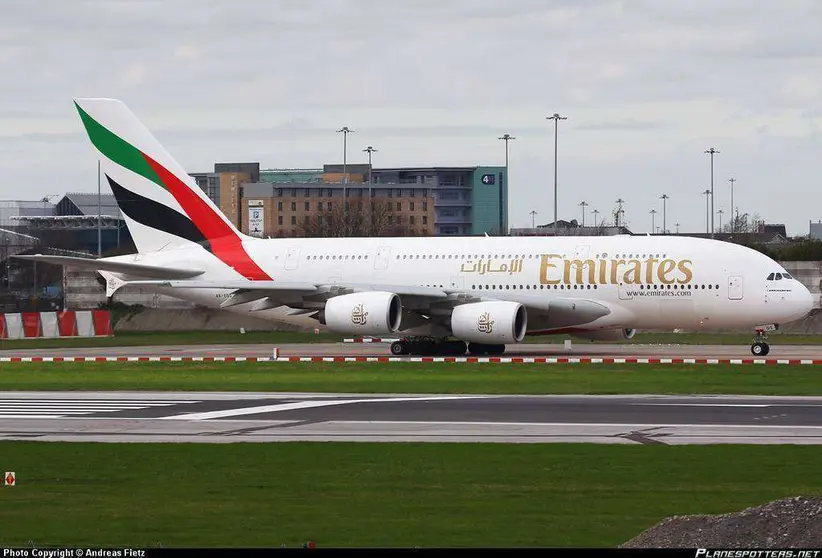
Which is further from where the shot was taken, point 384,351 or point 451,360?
point 384,351

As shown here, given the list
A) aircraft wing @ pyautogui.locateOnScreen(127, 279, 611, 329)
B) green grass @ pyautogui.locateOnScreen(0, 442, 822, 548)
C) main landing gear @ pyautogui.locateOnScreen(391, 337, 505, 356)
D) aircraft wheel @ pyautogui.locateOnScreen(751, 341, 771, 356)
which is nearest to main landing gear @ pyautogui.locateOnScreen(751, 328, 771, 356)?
aircraft wheel @ pyautogui.locateOnScreen(751, 341, 771, 356)

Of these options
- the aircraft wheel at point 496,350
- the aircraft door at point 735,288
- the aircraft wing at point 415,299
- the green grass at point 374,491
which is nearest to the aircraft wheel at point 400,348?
the aircraft wing at point 415,299

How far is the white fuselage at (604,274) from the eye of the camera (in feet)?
151

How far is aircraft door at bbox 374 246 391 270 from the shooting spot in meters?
50.5

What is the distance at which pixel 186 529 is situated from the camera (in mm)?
14844

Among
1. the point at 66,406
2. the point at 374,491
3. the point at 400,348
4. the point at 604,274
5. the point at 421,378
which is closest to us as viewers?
the point at 374,491

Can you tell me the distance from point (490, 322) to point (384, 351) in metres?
8.35

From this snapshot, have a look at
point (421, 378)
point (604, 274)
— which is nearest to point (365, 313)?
point (604, 274)

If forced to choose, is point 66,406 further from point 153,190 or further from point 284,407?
point 153,190

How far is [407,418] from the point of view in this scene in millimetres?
26953

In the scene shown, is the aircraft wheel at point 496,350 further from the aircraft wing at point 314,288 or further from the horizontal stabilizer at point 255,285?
the horizontal stabilizer at point 255,285

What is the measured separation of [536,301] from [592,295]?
1.91m

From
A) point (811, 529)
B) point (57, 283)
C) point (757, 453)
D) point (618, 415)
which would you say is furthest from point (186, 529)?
point (57, 283)

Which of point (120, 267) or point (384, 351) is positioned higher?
point (120, 267)
